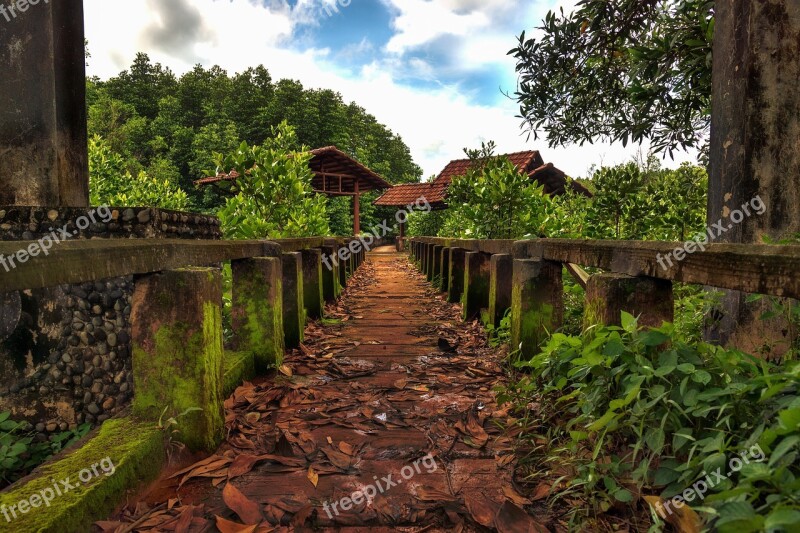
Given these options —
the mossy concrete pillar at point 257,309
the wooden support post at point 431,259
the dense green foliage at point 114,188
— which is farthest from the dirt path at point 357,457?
the dense green foliage at point 114,188

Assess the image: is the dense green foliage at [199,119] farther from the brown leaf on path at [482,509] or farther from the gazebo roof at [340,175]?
the brown leaf on path at [482,509]

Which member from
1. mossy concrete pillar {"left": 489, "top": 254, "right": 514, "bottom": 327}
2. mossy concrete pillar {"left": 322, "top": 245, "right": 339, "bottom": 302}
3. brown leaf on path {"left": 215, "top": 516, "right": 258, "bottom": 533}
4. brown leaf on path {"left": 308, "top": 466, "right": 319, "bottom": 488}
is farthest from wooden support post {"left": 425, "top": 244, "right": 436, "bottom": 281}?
brown leaf on path {"left": 215, "top": 516, "right": 258, "bottom": 533}

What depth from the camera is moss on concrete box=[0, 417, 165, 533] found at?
1341 mm

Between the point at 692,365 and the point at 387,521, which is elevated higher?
the point at 692,365

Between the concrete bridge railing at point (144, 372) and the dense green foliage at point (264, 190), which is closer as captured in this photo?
the concrete bridge railing at point (144, 372)

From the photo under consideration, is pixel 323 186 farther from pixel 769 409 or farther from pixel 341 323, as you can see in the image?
pixel 769 409

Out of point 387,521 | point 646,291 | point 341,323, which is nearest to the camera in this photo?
point 387,521

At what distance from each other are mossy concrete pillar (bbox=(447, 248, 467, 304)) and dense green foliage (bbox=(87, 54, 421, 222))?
71.0 ft

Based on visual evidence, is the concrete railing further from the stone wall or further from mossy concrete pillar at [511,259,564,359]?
the stone wall

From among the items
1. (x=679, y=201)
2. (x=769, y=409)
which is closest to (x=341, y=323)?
(x=769, y=409)

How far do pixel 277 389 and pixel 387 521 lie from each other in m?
1.54

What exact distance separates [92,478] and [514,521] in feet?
4.71

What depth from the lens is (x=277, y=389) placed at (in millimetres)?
2988

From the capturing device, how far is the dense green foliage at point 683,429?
96 centimetres
